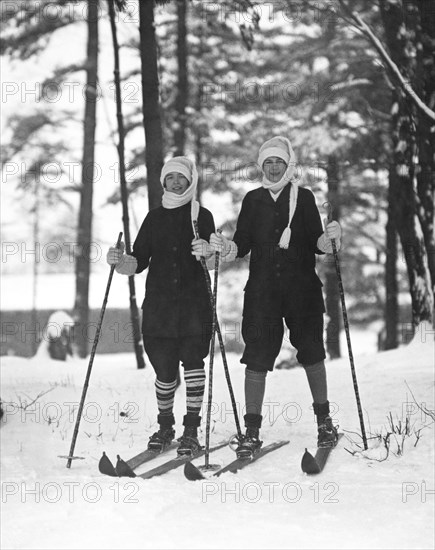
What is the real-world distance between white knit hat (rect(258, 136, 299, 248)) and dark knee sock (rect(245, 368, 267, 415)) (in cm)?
108

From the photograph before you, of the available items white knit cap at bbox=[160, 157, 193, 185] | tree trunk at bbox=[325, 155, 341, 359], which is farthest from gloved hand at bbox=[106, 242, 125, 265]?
tree trunk at bbox=[325, 155, 341, 359]

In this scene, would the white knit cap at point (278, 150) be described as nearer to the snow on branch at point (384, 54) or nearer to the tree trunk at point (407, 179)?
the snow on branch at point (384, 54)

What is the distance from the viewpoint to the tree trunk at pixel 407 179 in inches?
374

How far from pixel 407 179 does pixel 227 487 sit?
611 centimetres

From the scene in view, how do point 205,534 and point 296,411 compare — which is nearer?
point 205,534

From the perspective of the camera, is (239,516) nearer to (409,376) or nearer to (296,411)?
(296,411)

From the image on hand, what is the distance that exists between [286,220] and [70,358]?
852cm

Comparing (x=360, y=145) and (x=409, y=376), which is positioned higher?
(x=360, y=145)

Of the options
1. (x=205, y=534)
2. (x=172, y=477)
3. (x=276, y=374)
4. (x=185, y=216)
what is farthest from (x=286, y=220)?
(x=276, y=374)

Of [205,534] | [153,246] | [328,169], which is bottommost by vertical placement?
[205,534]

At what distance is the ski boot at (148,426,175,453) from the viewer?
5844mm

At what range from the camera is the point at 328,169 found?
1595 centimetres

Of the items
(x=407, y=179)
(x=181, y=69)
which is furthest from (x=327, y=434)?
(x=181, y=69)

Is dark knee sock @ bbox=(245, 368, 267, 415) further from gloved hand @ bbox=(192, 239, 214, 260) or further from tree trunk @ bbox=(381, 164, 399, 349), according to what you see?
tree trunk @ bbox=(381, 164, 399, 349)
